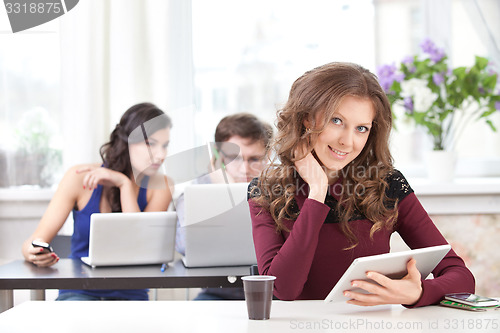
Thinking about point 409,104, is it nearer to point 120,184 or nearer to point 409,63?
point 409,63

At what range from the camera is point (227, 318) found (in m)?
1.19

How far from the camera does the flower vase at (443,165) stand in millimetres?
2895

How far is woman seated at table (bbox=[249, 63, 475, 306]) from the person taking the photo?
151cm

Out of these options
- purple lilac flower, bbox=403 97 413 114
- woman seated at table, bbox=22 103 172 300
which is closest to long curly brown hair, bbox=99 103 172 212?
woman seated at table, bbox=22 103 172 300

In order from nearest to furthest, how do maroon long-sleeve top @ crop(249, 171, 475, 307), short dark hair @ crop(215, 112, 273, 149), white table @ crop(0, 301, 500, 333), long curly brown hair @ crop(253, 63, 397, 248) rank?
1. white table @ crop(0, 301, 500, 333)
2. maroon long-sleeve top @ crop(249, 171, 475, 307)
3. long curly brown hair @ crop(253, 63, 397, 248)
4. short dark hair @ crop(215, 112, 273, 149)

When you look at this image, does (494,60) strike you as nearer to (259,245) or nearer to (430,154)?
(430,154)

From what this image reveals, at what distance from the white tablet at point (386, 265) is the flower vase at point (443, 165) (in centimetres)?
167

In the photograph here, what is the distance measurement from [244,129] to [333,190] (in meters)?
0.88

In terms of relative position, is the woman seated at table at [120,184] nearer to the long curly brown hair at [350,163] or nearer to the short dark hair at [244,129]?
the short dark hair at [244,129]

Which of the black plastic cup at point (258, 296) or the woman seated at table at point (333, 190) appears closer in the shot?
the black plastic cup at point (258, 296)

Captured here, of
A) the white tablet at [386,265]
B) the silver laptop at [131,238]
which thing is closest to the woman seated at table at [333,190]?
the white tablet at [386,265]

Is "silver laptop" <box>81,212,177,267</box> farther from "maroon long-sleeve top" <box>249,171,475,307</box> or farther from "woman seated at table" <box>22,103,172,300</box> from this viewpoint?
"maroon long-sleeve top" <box>249,171,475,307</box>

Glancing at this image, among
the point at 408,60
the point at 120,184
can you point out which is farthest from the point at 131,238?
the point at 408,60

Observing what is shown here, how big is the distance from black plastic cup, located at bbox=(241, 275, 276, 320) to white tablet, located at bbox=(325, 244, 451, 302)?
138mm
